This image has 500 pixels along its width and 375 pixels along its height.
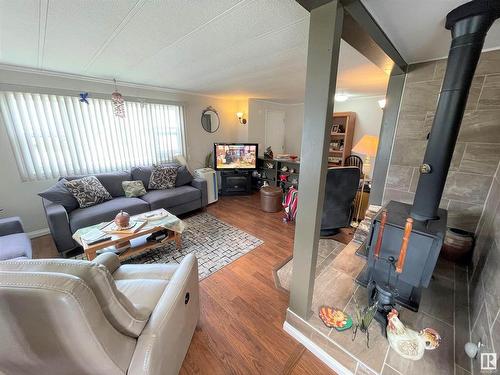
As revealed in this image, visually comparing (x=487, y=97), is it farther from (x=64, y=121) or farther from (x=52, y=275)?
(x=64, y=121)

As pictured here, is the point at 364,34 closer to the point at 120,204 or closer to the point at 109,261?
the point at 109,261

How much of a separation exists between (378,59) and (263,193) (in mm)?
2438

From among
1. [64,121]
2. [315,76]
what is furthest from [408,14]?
[64,121]

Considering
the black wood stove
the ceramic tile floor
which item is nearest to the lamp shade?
the black wood stove

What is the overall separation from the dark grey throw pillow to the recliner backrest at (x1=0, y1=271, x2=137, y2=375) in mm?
2187

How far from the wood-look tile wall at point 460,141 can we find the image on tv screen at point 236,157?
2.71 m

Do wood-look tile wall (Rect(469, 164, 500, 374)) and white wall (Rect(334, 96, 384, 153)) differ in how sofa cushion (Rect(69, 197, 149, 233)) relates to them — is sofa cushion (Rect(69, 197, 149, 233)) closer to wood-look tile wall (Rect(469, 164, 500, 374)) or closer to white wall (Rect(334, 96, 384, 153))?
wood-look tile wall (Rect(469, 164, 500, 374))

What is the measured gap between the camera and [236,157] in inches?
176

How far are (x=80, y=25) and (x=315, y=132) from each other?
1.73m

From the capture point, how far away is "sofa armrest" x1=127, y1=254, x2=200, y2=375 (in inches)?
33.3

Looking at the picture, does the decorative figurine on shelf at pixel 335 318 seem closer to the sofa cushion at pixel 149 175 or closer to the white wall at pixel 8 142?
the sofa cushion at pixel 149 175

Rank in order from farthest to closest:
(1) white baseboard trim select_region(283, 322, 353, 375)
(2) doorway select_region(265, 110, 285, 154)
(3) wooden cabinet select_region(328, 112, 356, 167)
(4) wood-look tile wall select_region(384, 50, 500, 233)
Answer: (2) doorway select_region(265, 110, 285, 154)
(3) wooden cabinet select_region(328, 112, 356, 167)
(4) wood-look tile wall select_region(384, 50, 500, 233)
(1) white baseboard trim select_region(283, 322, 353, 375)

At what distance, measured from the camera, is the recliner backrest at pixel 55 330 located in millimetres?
615

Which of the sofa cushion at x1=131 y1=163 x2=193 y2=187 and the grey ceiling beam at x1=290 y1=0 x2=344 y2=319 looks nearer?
the grey ceiling beam at x1=290 y1=0 x2=344 y2=319
